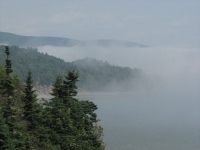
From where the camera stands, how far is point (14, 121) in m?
23.7

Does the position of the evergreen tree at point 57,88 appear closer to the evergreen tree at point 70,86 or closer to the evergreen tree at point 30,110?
the evergreen tree at point 70,86

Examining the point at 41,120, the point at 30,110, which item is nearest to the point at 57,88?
the point at 41,120

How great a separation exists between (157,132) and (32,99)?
7690 cm

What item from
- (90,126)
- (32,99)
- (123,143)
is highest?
(32,99)

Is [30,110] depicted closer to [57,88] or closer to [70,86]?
[57,88]

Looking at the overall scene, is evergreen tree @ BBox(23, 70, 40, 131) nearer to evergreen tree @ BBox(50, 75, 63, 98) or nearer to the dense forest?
the dense forest

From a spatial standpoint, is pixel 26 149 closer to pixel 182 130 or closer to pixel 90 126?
pixel 90 126

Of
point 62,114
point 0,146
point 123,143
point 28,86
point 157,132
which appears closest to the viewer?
point 0,146

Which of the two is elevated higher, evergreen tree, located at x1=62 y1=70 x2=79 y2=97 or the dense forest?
evergreen tree, located at x1=62 y1=70 x2=79 y2=97

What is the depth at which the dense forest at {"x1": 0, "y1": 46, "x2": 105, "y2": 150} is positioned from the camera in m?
23.3

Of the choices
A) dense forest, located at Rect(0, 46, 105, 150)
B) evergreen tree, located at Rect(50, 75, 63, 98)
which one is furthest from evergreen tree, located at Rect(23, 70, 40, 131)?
evergreen tree, located at Rect(50, 75, 63, 98)

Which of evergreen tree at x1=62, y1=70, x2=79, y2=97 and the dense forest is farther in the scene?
evergreen tree at x1=62, y1=70, x2=79, y2=97

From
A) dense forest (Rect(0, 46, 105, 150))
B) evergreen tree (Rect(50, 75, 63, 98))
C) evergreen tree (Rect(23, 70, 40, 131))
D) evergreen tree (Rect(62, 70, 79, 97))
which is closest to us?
dense forest (Rect(0, 46, 105, 150))

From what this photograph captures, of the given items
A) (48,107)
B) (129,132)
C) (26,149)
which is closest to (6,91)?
(48,107)
